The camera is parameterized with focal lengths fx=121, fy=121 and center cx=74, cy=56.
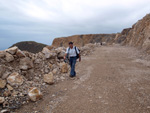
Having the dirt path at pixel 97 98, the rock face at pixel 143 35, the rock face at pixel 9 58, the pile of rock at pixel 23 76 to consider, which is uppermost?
the rock face at pixel 143 35

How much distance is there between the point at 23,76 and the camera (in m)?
4.72

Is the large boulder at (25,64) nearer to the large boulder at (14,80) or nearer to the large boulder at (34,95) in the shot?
the large boulder at (14,80)

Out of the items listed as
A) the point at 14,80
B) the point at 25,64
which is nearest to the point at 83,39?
the point at 25,64

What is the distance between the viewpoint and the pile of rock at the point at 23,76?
136 inches

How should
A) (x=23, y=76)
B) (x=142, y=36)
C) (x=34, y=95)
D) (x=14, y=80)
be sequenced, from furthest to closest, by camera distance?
(x=142, y=36) < (x=23, y=76) < (x=14, y=80) < (x=34, y=95)

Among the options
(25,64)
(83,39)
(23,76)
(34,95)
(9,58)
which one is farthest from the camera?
(83,39)

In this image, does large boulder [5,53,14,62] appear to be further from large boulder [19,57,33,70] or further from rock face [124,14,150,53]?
rock face [124,14,150,53]

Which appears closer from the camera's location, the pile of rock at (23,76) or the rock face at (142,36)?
the pile of rock at (23,76)

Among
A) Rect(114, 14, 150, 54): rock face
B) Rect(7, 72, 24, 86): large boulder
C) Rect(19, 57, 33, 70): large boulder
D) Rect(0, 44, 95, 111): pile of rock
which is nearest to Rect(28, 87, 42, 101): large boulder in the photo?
Rect(0, 44, 95, 111): pile of rock

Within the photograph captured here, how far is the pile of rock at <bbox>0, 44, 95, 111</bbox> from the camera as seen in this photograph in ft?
11.3

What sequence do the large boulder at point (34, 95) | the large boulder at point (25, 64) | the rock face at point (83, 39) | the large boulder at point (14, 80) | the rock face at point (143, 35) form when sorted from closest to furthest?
the large boulder at point (34, 95) < the large boulder at point (14, 80) < the large boulder at point (25, 64) < the rock face at point (143, 35) < the rock face at point (83, 39)

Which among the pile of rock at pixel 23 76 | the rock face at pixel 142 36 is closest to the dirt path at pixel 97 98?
the pile of rock at pixel 23 76

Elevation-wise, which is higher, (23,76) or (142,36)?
(142,36)

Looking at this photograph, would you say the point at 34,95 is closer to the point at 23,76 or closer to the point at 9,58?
the point at 23,76
